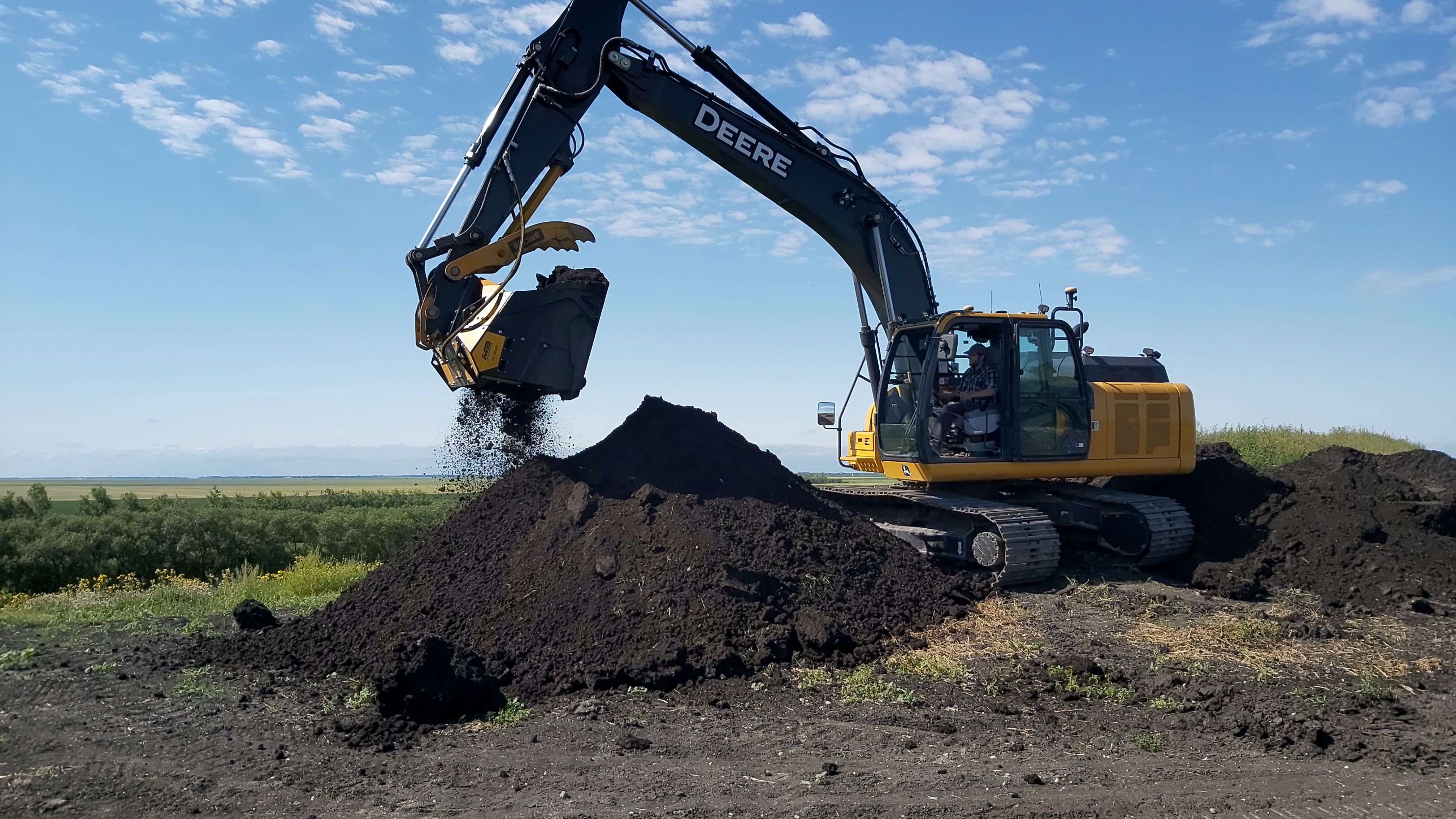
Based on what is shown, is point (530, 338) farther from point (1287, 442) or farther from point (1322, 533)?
point (1287, 442)

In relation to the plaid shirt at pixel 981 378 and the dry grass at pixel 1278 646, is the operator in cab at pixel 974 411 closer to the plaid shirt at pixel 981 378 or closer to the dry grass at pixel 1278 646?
the plaid shirt at pixel 981 378

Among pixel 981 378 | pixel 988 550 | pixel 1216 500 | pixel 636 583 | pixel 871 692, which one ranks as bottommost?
pixel 871 692

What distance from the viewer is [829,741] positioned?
5594 millimetres

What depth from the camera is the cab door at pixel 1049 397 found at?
420 inches

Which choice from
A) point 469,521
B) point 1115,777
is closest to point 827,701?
point 1115,777

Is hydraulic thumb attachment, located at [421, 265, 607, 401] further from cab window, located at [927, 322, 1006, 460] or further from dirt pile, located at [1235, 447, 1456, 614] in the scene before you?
dirt pile, located at [1235, 447, 1456, 614]

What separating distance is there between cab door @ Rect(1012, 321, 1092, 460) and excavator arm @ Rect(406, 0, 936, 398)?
1.24 metres

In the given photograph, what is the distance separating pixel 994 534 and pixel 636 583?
3.87 meters

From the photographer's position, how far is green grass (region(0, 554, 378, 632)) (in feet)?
34.1

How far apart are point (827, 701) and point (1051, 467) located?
5.43m

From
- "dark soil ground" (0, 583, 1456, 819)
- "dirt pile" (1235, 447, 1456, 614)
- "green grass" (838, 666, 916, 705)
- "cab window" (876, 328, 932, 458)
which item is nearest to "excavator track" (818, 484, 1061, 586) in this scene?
"cab window" (876, 328, 932, 458)

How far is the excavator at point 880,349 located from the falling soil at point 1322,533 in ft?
1.95

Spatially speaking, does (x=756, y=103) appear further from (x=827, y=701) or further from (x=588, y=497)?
(x=827, y=701)

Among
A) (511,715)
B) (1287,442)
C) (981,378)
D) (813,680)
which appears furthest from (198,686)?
(1287,442)
